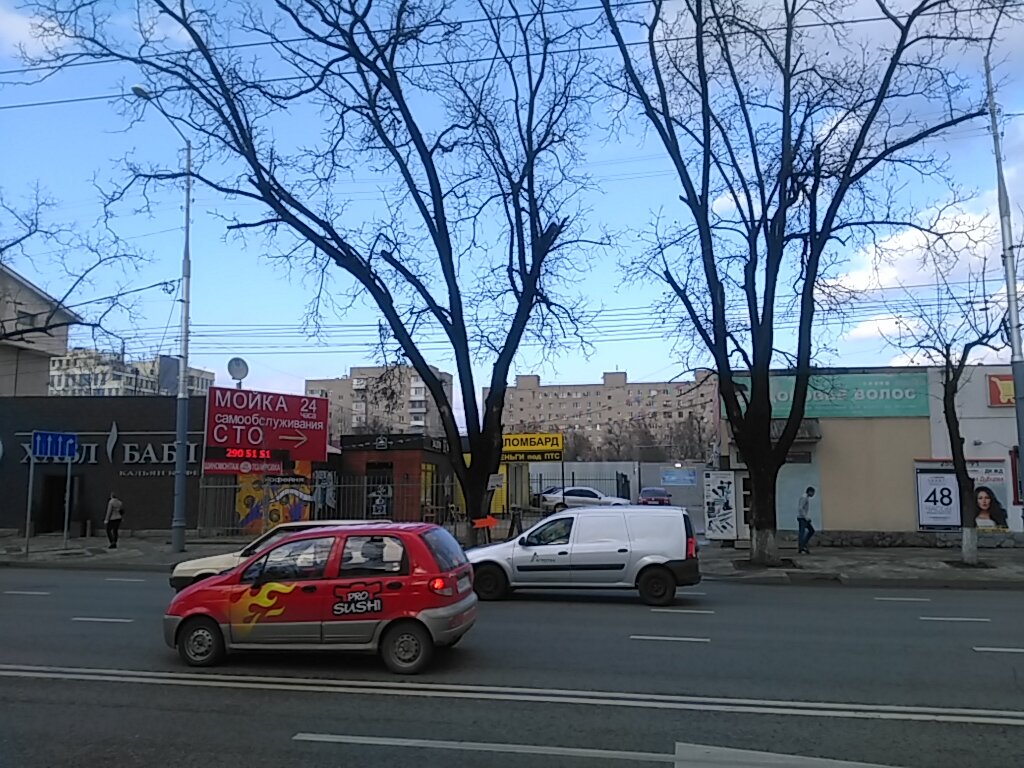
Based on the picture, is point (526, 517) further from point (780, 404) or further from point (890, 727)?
point (890, 727)

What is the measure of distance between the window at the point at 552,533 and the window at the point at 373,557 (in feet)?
21.0

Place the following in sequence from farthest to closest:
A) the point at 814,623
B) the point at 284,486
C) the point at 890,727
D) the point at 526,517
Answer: the point at 526,517, the point at 284,486, the point at 814,623, the point at 890,727

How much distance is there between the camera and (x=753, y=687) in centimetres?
822

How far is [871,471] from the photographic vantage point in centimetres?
2602

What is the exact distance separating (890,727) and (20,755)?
20.9ft

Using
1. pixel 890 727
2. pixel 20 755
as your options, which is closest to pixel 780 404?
pixel 890 727

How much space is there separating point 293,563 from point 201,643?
1.23m

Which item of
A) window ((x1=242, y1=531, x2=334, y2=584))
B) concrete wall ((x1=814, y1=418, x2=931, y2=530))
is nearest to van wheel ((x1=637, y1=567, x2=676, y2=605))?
window ((x1=242, y1=531, x2=334, y2=584))

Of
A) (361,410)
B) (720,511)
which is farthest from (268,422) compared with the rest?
(361,410)

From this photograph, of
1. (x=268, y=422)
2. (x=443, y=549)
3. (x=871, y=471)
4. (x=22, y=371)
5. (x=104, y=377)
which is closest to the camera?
(x=443, y=549)

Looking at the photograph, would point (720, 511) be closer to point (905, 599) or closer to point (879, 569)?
point (879, 569)

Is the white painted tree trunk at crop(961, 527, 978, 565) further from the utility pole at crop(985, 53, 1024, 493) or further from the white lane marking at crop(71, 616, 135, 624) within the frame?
the white lane marking at crop(71, 616, 135, 624)

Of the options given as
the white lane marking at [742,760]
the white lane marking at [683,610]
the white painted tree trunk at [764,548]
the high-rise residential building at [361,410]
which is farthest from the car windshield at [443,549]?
the high-rise residential building at [361,410]

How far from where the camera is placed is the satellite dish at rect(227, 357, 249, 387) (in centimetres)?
3319
